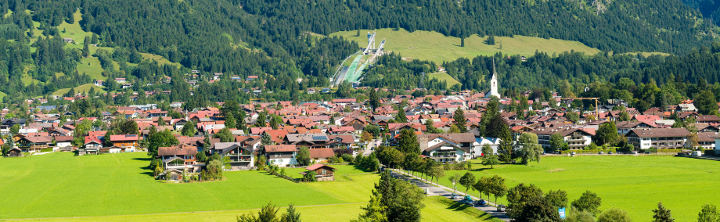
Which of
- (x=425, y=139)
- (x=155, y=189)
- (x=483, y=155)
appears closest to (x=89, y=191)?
(x=155, y=189)

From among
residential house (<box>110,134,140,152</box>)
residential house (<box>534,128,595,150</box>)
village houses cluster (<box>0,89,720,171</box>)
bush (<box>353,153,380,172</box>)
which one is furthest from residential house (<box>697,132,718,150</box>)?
residential house (<box>110,134,140,152</box>)

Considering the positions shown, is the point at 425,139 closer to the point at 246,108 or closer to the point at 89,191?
the point at 89,191

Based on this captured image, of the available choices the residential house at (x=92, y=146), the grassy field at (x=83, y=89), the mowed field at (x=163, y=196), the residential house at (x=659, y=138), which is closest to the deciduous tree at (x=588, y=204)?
the mowed field at (x=163, y=196)

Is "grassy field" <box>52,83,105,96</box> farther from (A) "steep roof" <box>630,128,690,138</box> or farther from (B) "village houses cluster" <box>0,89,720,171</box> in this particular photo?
(A) "steep roof" <box>630,128,690,138</box>

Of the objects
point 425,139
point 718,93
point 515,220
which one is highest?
point 718,93

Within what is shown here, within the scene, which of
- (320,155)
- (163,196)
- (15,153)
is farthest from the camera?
(15,153)

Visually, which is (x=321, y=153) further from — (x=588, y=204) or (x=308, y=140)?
Result: (x=588, y=204)

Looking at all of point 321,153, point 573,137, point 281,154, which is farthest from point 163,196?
point 573,137
